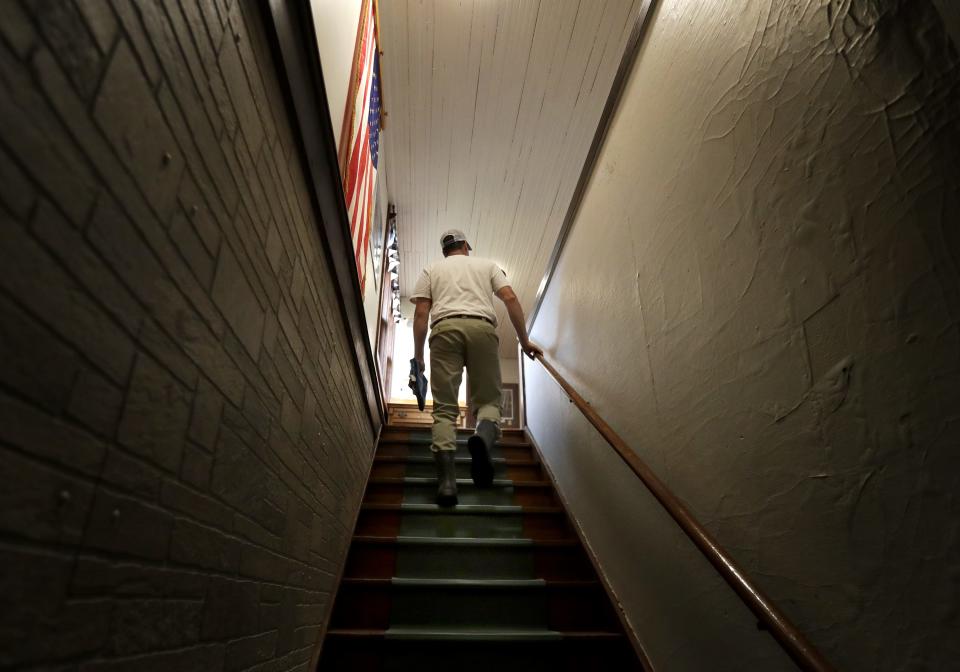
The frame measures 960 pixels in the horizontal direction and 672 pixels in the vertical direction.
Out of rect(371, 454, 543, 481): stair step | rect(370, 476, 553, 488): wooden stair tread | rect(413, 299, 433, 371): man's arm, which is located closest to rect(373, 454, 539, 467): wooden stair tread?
rect(371, 454, 543, 481): stair step

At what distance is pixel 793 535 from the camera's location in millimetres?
917

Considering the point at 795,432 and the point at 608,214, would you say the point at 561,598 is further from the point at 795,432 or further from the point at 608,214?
the point at 608,214

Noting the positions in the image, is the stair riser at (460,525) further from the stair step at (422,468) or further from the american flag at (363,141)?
the american flag at (363,141)

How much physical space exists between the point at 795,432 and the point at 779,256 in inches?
13.1

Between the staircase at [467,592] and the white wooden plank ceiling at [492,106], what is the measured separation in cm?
242

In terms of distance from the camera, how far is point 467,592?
1.90 meters

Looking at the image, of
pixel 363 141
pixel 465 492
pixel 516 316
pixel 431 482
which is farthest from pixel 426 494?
pixel 363 141

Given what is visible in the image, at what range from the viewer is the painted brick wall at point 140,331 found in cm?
40

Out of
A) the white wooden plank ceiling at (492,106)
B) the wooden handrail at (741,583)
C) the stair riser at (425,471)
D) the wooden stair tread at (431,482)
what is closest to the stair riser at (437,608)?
the wooden stair tread at (431,482)

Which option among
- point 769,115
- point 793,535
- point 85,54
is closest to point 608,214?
point 769,115

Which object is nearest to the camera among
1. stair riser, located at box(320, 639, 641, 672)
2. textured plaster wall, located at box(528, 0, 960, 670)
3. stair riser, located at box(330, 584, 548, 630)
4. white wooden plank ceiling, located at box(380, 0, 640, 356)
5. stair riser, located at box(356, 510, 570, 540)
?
textured plaster wall, located at box(528, 0, 960, 670)

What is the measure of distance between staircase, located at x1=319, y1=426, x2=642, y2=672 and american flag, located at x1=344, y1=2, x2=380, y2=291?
1124mm

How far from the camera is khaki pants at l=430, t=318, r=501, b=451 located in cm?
251

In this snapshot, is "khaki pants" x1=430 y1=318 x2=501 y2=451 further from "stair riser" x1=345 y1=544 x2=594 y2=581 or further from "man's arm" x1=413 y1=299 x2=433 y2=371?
"stair riser" x1=345 y1=544 x2=594 y2=581
